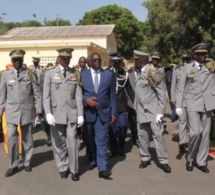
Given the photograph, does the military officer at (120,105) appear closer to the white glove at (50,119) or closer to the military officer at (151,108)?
the military officer at (151,108)

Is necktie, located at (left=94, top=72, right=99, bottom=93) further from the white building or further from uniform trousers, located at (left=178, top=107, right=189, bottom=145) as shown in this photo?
the white building

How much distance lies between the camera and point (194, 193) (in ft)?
16.4

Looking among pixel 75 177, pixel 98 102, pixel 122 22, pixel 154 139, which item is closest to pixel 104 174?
pixel 75 177

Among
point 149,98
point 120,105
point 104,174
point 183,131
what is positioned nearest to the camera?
point 104,174

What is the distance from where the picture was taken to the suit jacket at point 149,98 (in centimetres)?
604

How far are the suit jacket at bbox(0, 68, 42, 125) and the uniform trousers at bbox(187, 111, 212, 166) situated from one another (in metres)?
2.66

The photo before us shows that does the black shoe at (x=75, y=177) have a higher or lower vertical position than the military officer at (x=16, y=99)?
lower

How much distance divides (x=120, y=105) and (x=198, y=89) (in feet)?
6.19

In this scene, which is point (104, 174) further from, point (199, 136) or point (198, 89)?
point (198, 89)

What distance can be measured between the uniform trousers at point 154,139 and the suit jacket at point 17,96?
6.09ft

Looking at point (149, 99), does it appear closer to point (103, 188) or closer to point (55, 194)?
point (103, 188)

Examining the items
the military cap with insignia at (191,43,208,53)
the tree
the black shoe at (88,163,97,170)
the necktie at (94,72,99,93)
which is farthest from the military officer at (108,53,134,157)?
the tree

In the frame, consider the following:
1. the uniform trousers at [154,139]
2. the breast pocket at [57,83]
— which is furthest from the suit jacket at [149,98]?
the breast pocket at [57,83]

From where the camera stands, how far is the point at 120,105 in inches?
289
